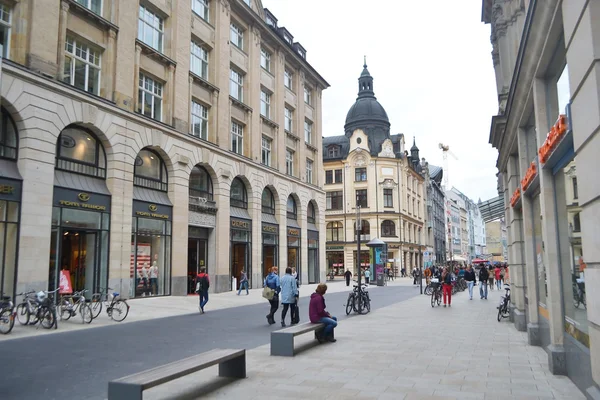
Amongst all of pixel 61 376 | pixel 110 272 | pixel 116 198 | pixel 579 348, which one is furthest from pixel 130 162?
pixel 579 348

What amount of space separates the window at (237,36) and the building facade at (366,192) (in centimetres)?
3551

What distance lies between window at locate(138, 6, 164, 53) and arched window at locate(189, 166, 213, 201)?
7.04 metres

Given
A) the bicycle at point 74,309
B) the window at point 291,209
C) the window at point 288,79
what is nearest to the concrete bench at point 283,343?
the bicycle at point 74,309

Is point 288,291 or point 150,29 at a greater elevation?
point 150,29

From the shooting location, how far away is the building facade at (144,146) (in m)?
18.7

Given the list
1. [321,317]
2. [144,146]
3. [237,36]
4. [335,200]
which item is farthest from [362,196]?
[321,317]

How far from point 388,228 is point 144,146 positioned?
4827 centimetres

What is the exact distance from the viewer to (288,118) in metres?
42.1

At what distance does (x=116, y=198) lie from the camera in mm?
22562

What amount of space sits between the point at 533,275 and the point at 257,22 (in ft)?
97.9

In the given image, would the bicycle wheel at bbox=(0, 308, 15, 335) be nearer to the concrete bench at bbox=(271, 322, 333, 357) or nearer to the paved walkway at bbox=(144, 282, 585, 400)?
→ the paved walkway at bbox=(144, 282, 585, 400)

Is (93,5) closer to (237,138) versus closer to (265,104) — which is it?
(237,138)

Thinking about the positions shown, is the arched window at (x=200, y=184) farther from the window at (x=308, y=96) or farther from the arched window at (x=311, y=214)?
the window at (x=308, y=96)

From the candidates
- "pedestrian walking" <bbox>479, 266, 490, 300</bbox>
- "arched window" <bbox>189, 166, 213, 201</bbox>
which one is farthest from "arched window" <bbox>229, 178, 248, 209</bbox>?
"pedestrian walking" <bbox>479, 266, 490, 300</bbox>
